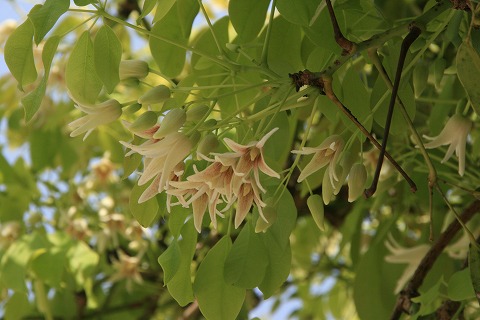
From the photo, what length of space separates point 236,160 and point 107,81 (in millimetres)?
191

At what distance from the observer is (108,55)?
3.11 ft

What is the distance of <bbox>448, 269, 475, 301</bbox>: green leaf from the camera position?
1.07 m

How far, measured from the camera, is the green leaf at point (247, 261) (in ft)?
3.24

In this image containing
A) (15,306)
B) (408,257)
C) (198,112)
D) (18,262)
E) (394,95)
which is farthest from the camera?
(15,306)

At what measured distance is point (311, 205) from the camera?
3.18 feet

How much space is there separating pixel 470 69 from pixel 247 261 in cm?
33

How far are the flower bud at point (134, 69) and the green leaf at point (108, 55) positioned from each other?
0.15 feet

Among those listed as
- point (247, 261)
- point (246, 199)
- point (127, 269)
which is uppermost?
point (246, 199)

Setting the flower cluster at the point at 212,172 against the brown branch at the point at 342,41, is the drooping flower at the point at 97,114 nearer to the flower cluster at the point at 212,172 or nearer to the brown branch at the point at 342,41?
the flower cluster at the point at 212,172

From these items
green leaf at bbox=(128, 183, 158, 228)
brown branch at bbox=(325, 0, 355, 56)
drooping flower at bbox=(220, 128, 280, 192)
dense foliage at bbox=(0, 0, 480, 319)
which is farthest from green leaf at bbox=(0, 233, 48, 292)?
brown branch at bbox=(325, 0, 355, 56)

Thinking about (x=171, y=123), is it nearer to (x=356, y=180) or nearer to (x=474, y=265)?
(x=356, y=180)

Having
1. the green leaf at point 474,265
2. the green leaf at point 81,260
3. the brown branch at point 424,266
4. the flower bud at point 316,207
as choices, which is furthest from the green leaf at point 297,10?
the green leaf at point 81,260

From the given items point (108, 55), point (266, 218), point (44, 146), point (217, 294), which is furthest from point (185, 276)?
point (44, 146)

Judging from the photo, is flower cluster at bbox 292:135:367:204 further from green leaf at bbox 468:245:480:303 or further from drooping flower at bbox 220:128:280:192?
green leaf at bbox 468:245:480:303
